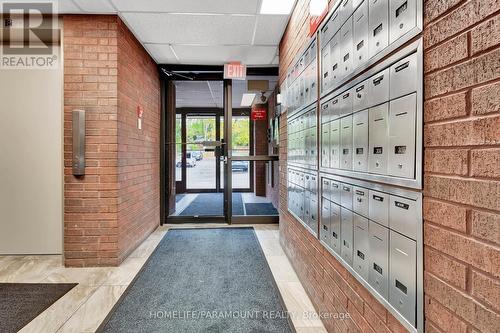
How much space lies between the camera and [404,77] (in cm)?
107

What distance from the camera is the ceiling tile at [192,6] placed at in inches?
108

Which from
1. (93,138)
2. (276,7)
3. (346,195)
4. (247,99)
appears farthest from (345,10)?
(247,99)

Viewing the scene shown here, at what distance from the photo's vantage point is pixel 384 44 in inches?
47.8

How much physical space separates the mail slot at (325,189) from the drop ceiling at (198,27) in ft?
6.15

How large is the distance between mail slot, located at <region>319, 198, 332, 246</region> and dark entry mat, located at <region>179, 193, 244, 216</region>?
3579 mm

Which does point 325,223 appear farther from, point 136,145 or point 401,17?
point 136,145

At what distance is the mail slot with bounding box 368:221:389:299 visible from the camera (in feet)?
3.98

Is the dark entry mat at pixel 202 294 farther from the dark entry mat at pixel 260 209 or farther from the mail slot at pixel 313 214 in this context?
the dark entry mat at pixel 260 209

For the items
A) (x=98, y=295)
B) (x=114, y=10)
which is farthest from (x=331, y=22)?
(x=98, y=295)

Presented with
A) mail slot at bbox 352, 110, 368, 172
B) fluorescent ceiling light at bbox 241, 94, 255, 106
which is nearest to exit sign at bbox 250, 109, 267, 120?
fluorescent ceiling light at bbox 241, 94, 255, 106

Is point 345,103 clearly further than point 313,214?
No

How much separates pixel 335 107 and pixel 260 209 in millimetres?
4428

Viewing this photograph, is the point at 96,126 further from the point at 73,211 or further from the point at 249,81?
the point at 249,81

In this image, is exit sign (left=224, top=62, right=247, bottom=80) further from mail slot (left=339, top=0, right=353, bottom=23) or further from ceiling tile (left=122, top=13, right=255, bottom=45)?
mail slot (left=339, top=0, right=353, bottom=23)
